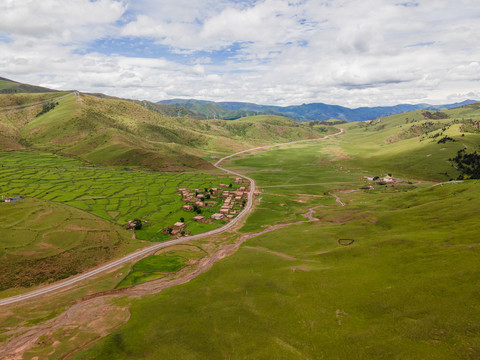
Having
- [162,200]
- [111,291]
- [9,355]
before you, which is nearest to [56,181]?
[162,200]

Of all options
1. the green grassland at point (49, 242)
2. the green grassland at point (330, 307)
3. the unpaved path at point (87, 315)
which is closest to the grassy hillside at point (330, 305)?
the green grassland at point (330, 307)

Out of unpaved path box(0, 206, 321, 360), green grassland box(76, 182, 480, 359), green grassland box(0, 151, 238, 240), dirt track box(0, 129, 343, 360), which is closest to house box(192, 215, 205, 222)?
green grassland box(0, 151, 238, 240)

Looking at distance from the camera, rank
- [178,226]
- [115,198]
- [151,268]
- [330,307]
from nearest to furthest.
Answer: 1. [330,307]
2. [151,268]
3. [178,226]
4. [115,198]

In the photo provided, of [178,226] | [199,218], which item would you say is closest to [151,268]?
[178,226]

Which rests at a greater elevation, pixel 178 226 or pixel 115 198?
pixel 115 198

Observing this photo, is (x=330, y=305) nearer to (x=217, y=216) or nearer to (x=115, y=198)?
(x=217, y=216)

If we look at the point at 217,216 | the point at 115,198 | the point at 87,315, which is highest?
the point at 115,198

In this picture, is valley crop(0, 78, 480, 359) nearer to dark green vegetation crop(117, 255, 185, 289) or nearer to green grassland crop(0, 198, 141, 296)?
green grassland crop(0, 198, 141, 296)
